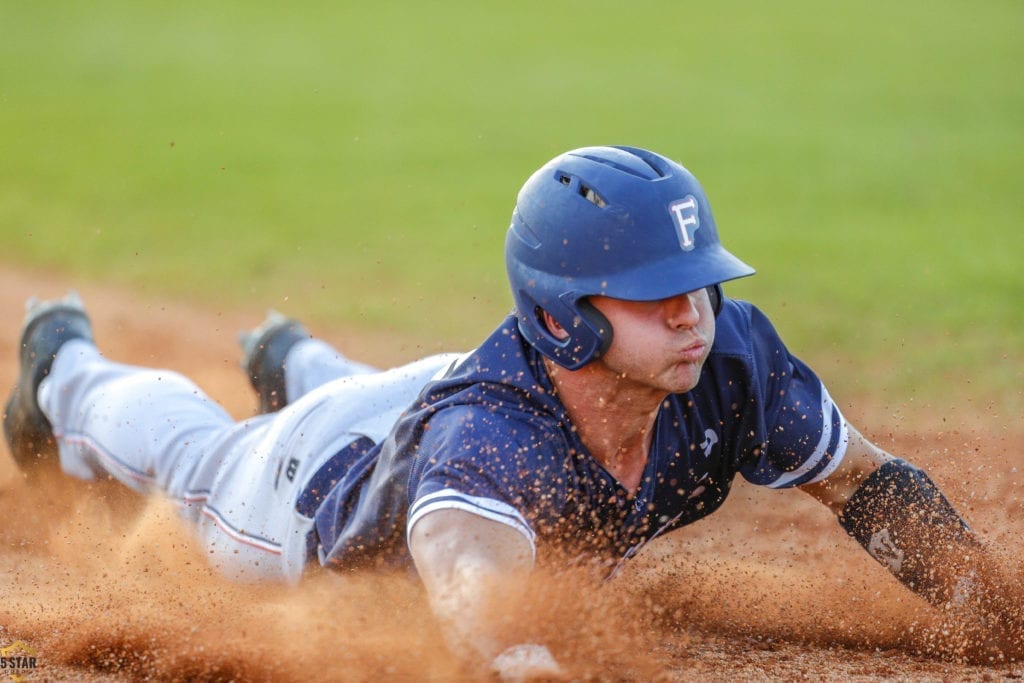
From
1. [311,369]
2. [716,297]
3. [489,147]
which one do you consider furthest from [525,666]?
[489,147]

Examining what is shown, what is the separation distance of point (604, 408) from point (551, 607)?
511 millimetres

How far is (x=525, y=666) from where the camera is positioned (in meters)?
2.65

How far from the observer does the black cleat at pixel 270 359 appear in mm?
5207

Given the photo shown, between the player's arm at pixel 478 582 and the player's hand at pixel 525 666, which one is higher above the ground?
the player's arm at pixel 478 582

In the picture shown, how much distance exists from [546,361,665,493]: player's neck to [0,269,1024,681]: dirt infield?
33cm

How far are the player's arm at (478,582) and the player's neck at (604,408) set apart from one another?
17.0 inches

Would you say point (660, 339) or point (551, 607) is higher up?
point (660, 339)

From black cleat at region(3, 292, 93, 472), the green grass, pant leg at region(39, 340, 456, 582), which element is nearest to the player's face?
pant leg at region(39, 340, 456, 582)

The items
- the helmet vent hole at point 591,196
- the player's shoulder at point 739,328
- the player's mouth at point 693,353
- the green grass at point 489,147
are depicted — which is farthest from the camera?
the green grass at point 489,147

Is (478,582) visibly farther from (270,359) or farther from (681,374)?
(270,359)

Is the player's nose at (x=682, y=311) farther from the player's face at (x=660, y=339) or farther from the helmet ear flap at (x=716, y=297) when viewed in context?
the helmet ear flap at (x=716, y=297)

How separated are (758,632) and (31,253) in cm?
831

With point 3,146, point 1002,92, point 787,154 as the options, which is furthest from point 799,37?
point 3,146

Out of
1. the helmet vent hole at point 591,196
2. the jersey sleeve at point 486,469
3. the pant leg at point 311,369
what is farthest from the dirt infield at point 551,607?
the helmet vent hole at point 591,196
